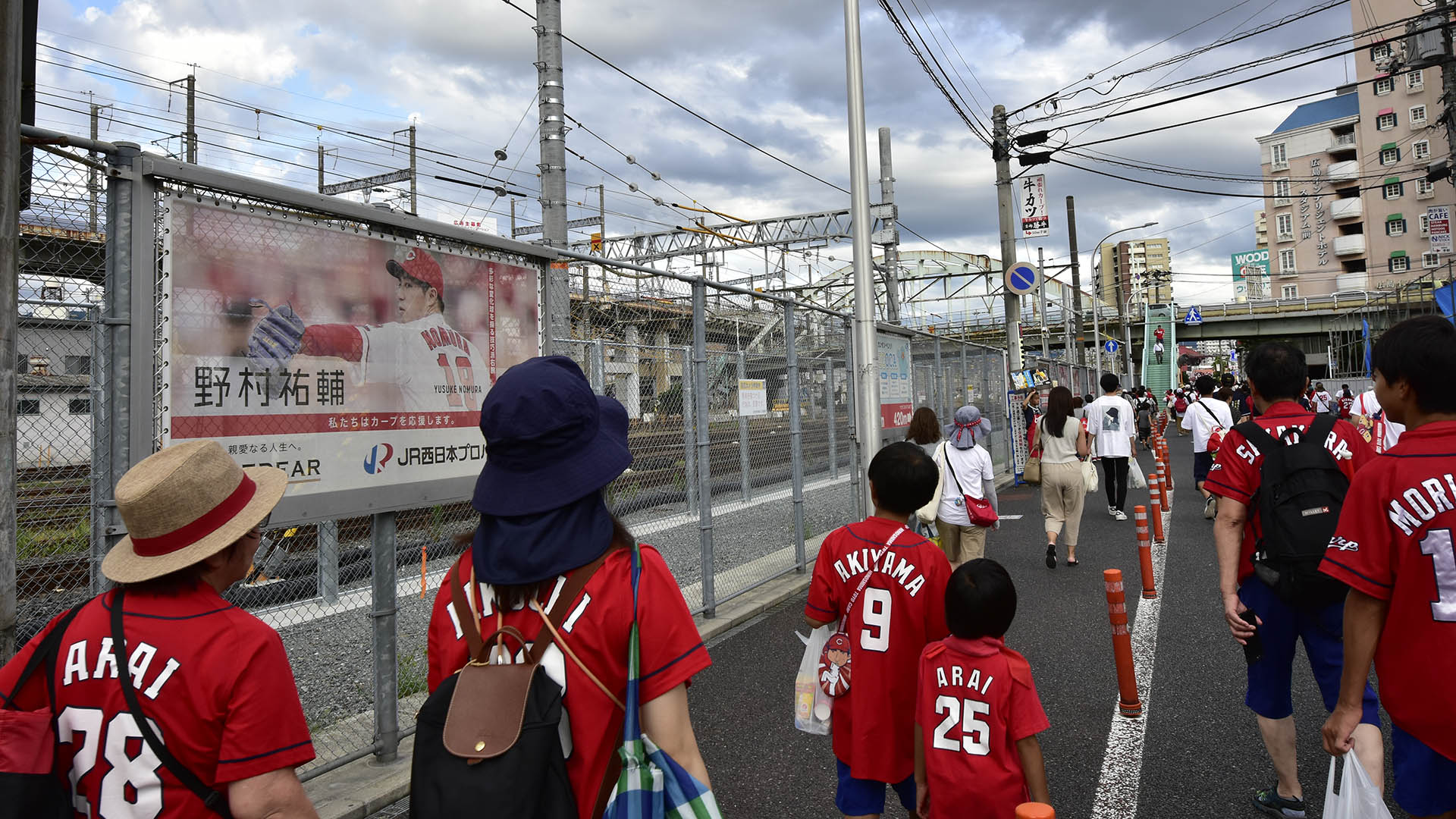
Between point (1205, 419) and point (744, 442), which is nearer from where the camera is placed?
point (744, 442)

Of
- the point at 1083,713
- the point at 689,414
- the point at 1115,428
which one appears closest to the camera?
the point at 1083,713

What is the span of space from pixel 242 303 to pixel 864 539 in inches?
104

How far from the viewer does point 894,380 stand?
32.6 ft

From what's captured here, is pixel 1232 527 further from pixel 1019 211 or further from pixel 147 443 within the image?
pixel 1019 211

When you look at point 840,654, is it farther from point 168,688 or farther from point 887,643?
point 168,688

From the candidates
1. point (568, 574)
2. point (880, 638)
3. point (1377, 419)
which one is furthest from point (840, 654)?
point (1377, 419)

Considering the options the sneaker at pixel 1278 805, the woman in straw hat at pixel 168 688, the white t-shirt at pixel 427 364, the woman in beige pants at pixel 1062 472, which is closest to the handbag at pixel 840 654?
the woman in straw hat at pixel 168 688

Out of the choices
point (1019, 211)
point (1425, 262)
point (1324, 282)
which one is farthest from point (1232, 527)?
point (1324, 282)

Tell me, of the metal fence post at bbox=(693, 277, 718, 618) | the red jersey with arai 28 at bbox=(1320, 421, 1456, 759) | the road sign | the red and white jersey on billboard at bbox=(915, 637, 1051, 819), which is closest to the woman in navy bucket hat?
the red and white jersey on billboard at bbox=(915, 637, 1051, 819)

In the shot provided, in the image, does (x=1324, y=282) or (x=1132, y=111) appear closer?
(x=1132, y=111)

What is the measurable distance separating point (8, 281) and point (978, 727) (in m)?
3.28

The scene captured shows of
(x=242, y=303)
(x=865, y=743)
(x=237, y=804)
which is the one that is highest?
(x=242, y=303)

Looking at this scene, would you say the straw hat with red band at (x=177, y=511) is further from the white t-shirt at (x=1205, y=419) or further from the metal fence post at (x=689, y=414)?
the white t-shirt at (x=1205, y=419)

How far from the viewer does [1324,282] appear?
227ft
